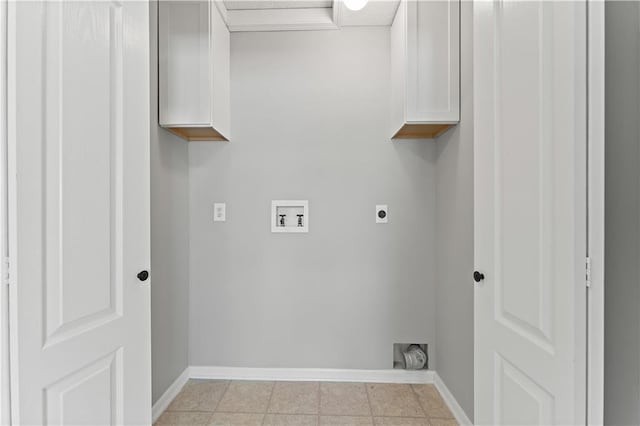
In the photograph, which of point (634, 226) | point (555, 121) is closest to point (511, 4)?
point (555, 121)

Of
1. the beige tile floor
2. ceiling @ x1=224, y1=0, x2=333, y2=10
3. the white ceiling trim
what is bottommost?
the beige tile floor

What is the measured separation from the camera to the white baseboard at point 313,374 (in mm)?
2318

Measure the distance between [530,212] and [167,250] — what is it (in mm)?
1891

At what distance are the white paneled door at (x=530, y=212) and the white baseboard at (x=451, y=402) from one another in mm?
630

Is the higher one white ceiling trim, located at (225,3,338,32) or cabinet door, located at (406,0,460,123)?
white ceiling trim, located at (225,3,338,32)

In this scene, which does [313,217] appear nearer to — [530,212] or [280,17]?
[280,17]

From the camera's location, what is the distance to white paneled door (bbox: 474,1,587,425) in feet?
2.69

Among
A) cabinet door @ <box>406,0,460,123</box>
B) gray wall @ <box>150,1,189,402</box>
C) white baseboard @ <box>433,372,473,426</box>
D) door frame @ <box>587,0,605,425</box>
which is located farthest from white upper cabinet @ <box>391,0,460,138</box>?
white baseboard @ <box>433,372,473,426</box>

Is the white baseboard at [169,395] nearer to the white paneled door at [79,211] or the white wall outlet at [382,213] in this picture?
the white paneled door at [79,211]

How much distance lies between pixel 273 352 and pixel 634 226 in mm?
2104

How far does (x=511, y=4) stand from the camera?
106 cm

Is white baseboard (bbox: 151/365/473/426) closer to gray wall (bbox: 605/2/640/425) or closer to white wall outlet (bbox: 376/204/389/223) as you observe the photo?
white wall outlet (bbox: 376/204/389/223)

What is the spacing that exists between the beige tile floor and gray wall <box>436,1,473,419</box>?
0.24 m

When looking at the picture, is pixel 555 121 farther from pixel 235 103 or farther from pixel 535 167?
pixel 235 103
